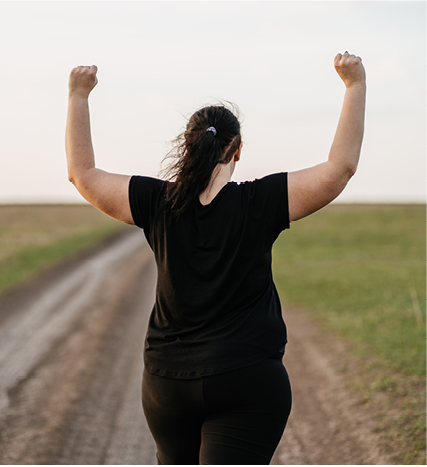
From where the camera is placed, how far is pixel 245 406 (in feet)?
5.85

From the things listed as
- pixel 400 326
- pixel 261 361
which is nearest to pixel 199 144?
pixel 261 361

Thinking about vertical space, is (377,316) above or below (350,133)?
below

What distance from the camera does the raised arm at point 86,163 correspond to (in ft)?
6.25

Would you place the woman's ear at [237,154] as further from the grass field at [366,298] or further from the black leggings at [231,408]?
the grass field at [366,298]

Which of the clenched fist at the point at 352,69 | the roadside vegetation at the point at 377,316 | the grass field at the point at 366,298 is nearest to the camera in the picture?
the clenched fist at the point at 352,69

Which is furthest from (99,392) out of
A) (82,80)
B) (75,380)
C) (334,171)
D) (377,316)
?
(377,316)

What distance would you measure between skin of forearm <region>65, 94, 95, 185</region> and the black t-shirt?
1.19ft

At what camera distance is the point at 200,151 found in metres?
1.89

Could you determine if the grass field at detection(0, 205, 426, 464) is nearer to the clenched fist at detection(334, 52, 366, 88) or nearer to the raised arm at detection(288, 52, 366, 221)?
the raised arm at detection(288, 52, 366, 221)

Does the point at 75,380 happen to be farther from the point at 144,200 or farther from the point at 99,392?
the point at 144,200

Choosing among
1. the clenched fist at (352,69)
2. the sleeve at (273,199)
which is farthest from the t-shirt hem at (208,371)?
the clenched fist at (352,69)

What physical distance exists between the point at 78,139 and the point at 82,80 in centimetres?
24

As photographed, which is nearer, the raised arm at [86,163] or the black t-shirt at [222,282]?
the black t-shirt at [222,282]

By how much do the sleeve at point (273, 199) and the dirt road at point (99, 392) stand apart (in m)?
3.22
